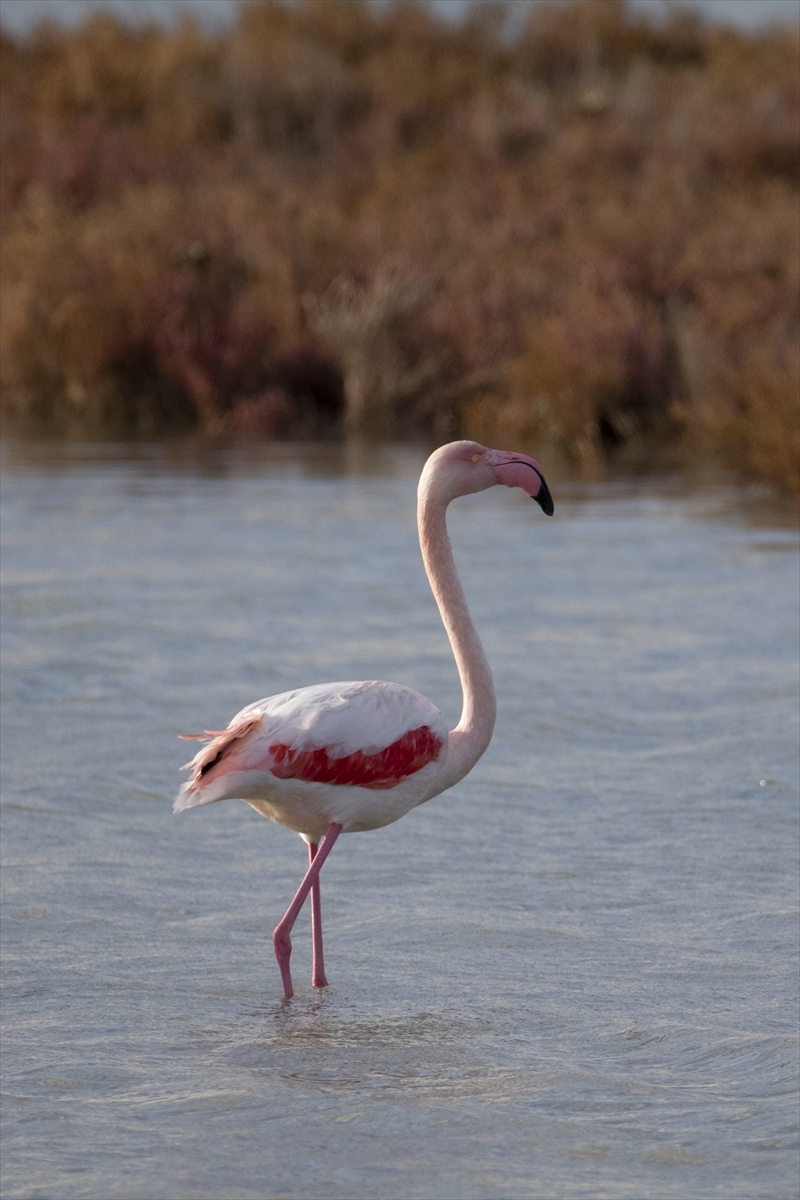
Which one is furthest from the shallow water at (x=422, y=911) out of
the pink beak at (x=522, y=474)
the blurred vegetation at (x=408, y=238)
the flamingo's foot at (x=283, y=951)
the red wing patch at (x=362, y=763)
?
the blurred vegetation at (x=408, y=238)

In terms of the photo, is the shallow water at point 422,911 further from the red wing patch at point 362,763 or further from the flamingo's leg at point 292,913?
the red wing patch at point 362,763

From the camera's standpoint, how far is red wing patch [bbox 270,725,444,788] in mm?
4133

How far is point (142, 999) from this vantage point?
13.9 ft

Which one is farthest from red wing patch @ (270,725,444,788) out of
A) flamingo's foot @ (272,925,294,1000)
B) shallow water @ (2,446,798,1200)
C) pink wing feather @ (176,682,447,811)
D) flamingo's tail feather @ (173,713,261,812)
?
shallow water @ (2,446,798,1200)

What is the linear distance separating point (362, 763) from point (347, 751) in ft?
0.16

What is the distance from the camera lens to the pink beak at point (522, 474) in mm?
4355

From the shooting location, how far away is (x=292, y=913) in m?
4.21

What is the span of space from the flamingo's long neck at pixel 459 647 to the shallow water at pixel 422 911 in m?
0.55

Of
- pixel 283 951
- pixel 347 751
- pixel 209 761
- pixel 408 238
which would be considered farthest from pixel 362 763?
pixel 408 238

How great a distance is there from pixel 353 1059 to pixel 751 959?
1.14 metres

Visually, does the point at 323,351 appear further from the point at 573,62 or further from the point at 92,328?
the point at 573,62

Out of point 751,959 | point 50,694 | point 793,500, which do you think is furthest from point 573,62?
point 751,959

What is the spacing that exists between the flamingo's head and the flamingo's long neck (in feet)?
0.12

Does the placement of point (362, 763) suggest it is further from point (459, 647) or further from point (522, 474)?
point (522, 474)
